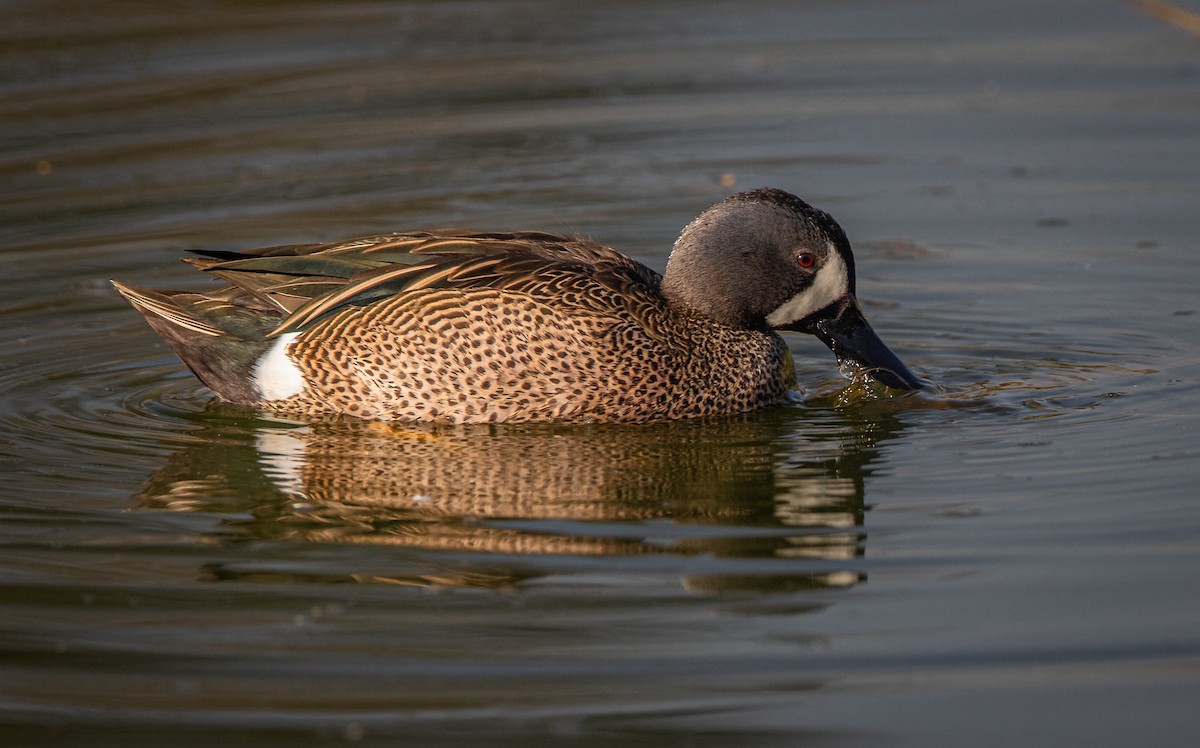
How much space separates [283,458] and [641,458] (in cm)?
146

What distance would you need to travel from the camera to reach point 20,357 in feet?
28.3

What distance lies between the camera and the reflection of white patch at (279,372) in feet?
25.1

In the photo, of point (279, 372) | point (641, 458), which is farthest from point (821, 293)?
point (279, 372)

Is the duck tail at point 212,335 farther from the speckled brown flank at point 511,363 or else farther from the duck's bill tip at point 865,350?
the duck's bill tip at point 865,350

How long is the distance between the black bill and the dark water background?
A: 0.46 feet

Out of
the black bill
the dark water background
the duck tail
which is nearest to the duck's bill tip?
the black bill

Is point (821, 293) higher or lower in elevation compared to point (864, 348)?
higher

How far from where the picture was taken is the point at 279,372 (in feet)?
25.2

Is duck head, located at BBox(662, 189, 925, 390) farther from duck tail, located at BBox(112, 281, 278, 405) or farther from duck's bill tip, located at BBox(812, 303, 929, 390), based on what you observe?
duck tail, located at BBox(112, 281, 278, 405)

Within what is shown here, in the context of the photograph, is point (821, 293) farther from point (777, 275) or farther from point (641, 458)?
point (641, 458)

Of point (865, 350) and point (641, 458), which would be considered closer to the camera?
point (641, 458)

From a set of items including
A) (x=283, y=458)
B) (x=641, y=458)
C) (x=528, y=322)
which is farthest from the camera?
(x=528, y=322)

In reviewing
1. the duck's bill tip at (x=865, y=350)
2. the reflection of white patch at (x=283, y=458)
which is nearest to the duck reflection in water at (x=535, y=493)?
the reflection of white patch at (x=283, y=458)

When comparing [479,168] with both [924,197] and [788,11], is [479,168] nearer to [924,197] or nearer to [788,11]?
[924,197]
